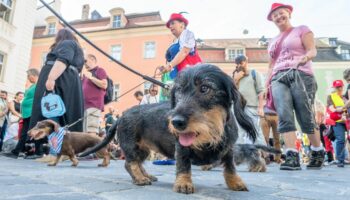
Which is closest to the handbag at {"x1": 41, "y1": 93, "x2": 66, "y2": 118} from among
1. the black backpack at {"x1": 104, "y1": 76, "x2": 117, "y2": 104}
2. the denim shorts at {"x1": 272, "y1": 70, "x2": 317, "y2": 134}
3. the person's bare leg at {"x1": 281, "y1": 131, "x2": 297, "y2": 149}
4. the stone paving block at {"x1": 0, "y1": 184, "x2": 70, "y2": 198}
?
the black backpack at {"x1": 104, "y1": 76, "x2": 117, "y2": 104}

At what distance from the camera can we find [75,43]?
4.63 metres

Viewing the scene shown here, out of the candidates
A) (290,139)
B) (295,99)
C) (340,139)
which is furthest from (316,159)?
(340,139)

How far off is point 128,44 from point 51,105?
23.6 meters

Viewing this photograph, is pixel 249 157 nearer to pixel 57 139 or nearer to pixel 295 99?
pixel 295 99

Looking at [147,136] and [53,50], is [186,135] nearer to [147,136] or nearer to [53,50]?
[147,136]

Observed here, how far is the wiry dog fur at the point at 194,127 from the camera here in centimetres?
187

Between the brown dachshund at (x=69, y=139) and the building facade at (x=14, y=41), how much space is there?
518 inches

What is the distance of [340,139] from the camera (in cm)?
653

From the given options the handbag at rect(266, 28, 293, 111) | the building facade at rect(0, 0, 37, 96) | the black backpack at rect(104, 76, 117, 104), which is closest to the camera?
the handbag at rect(266, 28, 293, 111)

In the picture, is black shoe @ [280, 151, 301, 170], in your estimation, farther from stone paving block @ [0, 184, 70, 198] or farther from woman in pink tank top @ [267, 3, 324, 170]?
stone paving block @ [0, 184, 70, 198]

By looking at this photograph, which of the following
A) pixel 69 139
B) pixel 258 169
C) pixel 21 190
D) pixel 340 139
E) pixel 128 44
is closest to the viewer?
pixel 21 190

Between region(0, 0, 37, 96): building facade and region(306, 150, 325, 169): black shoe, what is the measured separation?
15.4 metres

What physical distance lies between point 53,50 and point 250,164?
10.8 feet

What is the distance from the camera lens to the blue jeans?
21.4 ft
